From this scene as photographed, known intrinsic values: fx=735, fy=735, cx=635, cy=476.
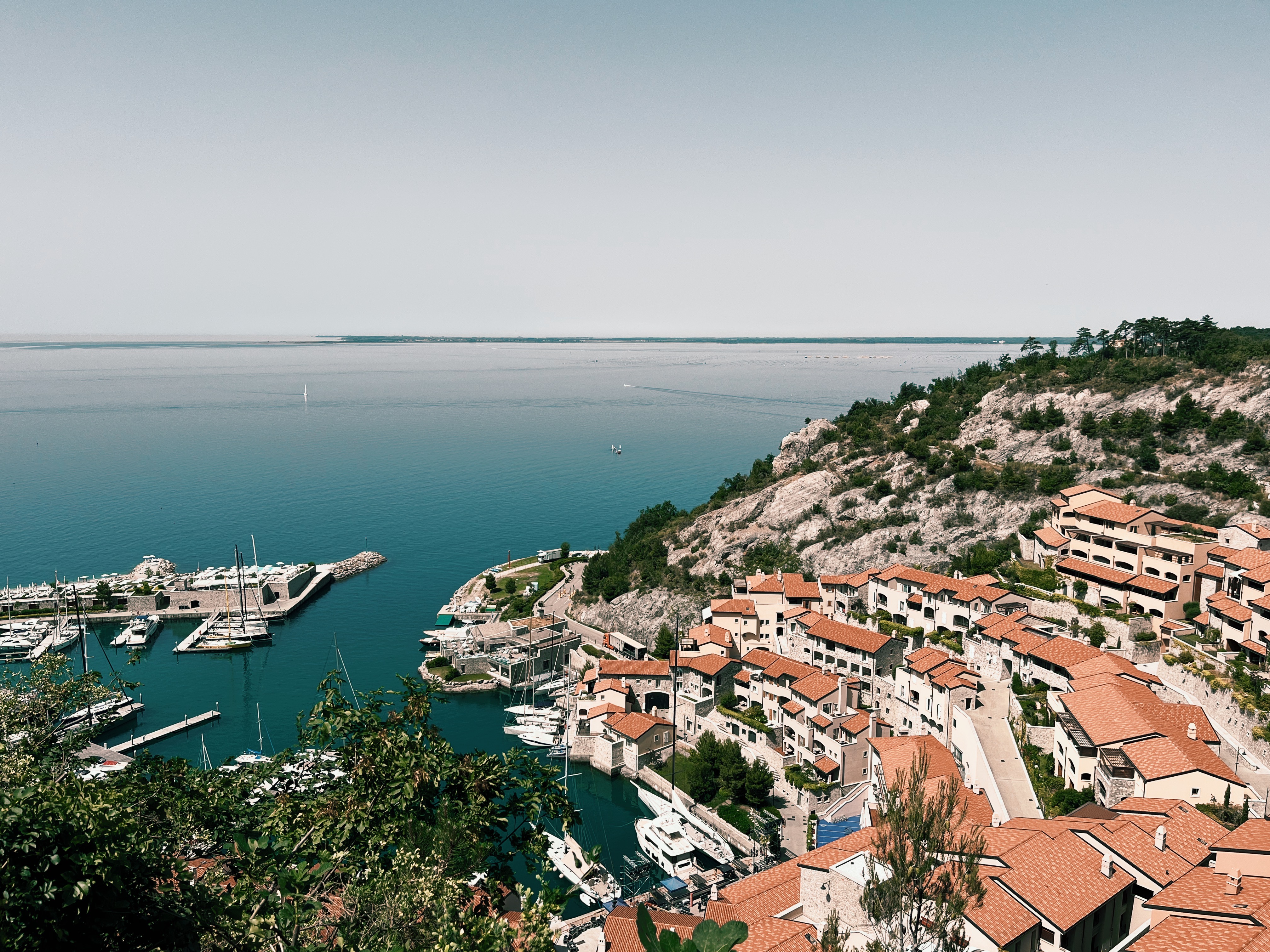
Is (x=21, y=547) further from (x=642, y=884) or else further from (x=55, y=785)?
(x=55, y=785)

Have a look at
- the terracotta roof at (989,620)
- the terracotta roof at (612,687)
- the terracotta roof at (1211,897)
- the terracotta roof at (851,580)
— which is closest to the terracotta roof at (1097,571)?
the terracotta roof at (989,620)

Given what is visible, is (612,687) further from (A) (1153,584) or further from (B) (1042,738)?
(A) (1153,584)

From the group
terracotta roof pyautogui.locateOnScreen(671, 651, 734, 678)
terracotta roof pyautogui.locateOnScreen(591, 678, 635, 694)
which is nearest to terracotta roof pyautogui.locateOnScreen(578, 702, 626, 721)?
terracotta roof pyautogui.locateOnScreen(591, 678, 635, 694)

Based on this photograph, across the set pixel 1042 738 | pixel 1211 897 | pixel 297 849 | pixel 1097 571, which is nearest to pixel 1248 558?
pixel 1097 571

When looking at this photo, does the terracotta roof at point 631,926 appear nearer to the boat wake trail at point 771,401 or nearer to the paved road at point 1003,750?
the paved road at point 1003,750

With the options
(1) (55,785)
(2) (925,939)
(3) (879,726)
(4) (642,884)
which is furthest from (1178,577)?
(1) (55,785)
